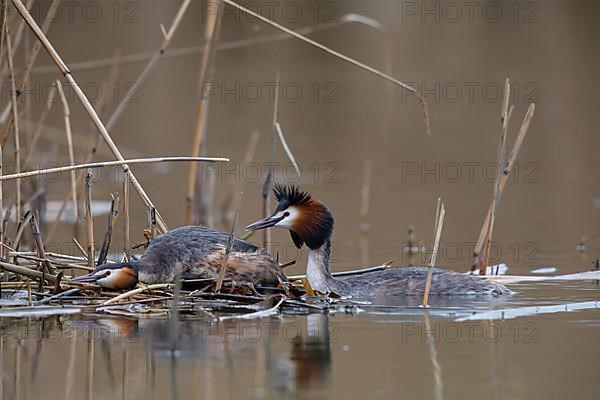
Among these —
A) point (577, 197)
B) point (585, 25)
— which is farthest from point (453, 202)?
point (585, 25)

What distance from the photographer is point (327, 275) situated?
7637mm

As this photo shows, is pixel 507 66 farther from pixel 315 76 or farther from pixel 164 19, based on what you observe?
pixel 164 19

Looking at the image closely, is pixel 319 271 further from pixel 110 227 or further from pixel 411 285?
pixel 110 227

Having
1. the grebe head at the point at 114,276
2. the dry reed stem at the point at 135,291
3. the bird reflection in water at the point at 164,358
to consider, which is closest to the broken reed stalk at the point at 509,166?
the bird reflection in water at the point at 164,358

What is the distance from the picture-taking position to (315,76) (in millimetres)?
21766

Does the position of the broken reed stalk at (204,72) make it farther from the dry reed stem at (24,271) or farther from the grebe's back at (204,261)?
the dry reed stem at (24,271)

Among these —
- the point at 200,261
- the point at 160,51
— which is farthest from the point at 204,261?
the point at 160,51

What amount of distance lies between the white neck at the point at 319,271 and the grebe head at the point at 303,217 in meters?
0.05

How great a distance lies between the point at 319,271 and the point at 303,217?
13.4 inches

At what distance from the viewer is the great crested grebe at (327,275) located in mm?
7613

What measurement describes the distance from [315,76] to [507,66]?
136 inches

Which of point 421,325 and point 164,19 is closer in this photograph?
point 421,325

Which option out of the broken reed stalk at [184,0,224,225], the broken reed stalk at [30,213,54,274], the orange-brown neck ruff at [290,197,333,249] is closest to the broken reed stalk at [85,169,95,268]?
the broken reed stalk at [30,213,54,274]

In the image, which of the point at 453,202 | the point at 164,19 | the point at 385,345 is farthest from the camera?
the point at 164,19
